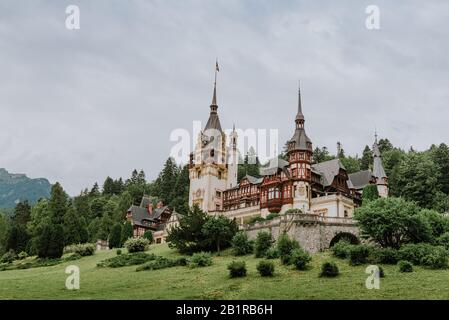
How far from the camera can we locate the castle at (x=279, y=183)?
222ft

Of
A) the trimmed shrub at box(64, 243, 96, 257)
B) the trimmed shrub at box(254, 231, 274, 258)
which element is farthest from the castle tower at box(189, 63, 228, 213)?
the trimmed shrub at box(254, 231, 274, 258)

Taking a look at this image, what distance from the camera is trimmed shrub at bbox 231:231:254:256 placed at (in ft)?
176

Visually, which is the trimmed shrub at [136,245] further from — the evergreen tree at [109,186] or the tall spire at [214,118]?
the evergreen tree at [109,186]

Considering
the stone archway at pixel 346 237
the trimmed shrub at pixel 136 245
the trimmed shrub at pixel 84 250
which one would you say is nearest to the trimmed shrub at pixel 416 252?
the stone archway at pixel 346 237

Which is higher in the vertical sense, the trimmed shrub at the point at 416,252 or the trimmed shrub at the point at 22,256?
the trimmed shrub at the point at 416,252

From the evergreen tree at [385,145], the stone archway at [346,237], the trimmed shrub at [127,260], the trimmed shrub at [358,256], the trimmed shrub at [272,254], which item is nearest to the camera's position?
the trimmed shrub at [358,256]

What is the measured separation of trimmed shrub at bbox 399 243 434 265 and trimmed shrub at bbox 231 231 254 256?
14628 mm

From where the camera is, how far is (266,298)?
3388 cm

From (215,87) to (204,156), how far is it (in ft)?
49.0

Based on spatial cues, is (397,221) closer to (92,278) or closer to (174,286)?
(174,286)

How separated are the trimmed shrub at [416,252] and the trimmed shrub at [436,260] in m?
0.25

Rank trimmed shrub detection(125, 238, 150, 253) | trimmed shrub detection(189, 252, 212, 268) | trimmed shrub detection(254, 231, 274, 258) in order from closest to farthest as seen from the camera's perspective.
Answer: trimmed shrub detection(189, 252, 212, 268) < trimmed shrub detection(254, 231, 274, 258) < trimmed shrub detection(125, 238, 150, 253)

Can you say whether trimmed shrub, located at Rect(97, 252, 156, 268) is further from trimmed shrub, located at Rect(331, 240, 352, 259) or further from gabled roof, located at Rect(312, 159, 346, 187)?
gabled roof, located at Rect(312, 159, 346, 187)

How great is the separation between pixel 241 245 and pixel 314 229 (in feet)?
23.6
